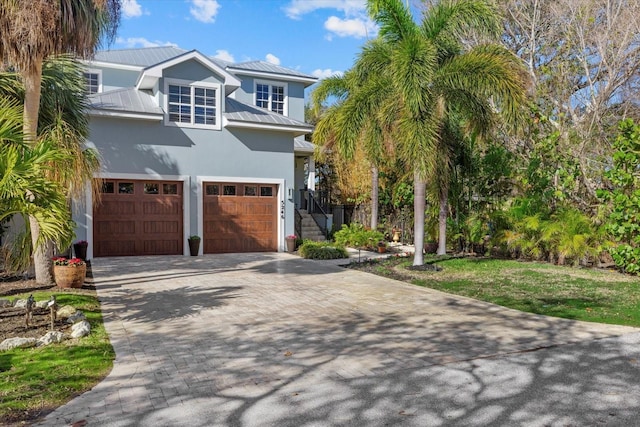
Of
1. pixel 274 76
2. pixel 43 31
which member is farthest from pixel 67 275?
pixel 274 76

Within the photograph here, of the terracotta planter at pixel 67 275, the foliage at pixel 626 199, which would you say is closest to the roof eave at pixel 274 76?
the terracotta planter at pixel 67 275

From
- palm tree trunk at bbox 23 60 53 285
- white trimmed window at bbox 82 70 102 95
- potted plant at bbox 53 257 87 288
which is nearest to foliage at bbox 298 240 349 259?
potted plant at bbox 53 257 87 288

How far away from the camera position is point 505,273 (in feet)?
38.3

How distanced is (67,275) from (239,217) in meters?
7.93

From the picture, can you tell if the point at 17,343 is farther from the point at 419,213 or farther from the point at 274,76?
the point at 274,76

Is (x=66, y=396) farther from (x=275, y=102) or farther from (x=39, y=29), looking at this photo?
(x=275, y=102)

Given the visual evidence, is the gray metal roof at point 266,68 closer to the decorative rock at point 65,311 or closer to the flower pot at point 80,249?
the flower pot at point 80,249

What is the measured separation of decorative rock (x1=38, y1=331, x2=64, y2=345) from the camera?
5.64 meters

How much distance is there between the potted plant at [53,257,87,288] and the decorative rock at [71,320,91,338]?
3322 millimetres

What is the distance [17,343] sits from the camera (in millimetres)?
5555

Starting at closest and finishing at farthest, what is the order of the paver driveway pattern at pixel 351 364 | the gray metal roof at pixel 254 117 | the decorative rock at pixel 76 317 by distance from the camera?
the paver driveway pattern at pixel 351 364
the decorative rock at pixel 76 317
the gray metal roof at pixel 254 117

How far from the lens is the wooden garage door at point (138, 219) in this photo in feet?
48.5

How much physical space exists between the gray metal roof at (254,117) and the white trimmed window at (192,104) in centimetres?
55

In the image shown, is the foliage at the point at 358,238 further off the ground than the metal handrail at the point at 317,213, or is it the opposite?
the metal handrail at the point at 317,213
